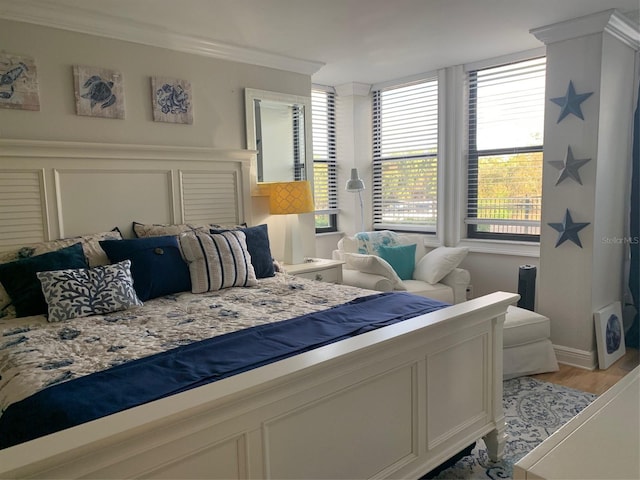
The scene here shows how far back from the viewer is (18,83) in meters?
2.63

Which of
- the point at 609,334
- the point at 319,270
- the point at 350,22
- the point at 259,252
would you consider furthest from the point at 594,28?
the point at 259,252

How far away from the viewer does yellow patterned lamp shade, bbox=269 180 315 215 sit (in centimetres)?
358

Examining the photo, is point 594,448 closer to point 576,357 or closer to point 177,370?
point 177,370

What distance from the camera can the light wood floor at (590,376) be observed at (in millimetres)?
3004

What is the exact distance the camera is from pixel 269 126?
3848 mm

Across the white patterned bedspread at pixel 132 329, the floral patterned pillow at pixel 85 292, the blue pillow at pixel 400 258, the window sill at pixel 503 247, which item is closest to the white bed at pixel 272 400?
the white patterned bedspread at pixel 132 329

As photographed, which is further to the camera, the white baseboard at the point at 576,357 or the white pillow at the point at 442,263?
the white pillow at the point at 442,263

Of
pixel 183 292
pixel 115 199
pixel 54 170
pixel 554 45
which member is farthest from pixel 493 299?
pixel 54 170

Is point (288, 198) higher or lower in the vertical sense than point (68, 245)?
higher

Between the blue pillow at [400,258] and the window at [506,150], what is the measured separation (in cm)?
65

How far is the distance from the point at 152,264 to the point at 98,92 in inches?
47.7

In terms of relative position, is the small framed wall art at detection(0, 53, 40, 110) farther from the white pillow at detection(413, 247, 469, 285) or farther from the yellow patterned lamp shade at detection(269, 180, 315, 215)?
the white pillow at detection(413, 247, 469, 285)

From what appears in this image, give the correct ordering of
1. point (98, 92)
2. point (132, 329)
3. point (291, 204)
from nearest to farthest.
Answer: point (132, 329) → point (98, 92) → point (291, 204)

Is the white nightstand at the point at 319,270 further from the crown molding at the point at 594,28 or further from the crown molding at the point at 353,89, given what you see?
the crown molding at the point at 594,28
